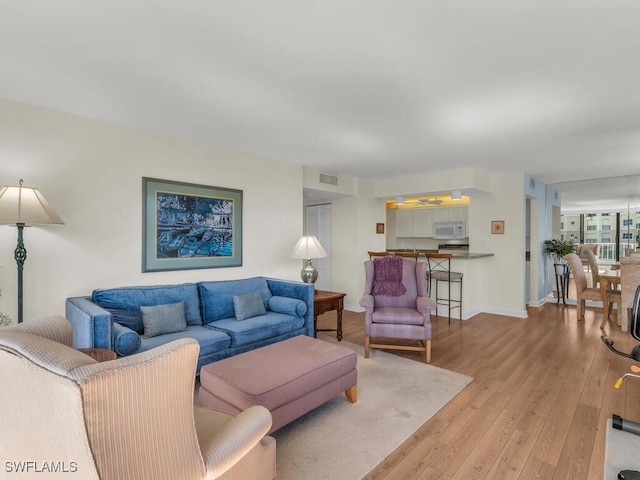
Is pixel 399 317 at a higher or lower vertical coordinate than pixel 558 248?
lower

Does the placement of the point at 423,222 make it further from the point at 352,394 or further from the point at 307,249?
the point at 352,394

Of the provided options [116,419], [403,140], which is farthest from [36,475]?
[403,140]

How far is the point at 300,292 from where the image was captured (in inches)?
147

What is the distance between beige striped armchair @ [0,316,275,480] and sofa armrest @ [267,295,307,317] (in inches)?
98.5

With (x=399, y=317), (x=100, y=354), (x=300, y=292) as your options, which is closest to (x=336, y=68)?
(x=100, y=354)

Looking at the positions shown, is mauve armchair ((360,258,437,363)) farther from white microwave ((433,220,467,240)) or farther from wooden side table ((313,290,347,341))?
white microwave ((433,220,467,240))

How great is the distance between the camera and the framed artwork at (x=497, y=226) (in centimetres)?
550

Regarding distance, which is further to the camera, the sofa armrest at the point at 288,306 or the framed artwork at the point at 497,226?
the framed artwork at the point at 497,226

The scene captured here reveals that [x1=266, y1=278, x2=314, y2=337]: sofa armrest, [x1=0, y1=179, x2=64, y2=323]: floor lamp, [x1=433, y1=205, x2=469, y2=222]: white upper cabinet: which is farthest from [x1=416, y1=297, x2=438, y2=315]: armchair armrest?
[x1=433, y1=205, x2=469, y2=222]: white upper cabinet

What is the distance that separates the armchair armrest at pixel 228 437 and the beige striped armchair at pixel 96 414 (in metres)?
0.02

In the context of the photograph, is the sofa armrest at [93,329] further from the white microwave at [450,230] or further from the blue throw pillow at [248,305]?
the white microwave at [450,230]

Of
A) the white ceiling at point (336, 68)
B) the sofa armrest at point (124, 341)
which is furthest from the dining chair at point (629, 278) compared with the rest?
the sofa armrest at point (124, 341)

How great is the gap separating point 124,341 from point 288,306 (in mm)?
1629

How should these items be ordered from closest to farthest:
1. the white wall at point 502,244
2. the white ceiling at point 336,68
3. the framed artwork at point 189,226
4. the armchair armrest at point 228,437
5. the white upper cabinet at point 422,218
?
the armchair armrest at point 228,437, the white ceiling at point 336,68, the framed artwork at point 189,226, the white wall at point 502,244, the white upper cabinet at point 422,218
